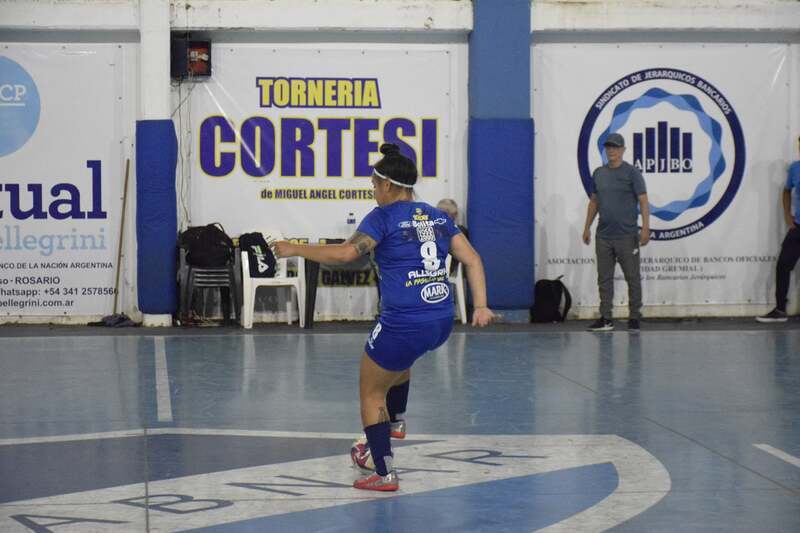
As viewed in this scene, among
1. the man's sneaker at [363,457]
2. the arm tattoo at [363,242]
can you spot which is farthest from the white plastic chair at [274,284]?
the arm tattoo at [363,242]

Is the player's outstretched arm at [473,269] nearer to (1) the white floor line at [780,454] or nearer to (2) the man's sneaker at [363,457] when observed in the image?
(2) the man's sneaker at [363,457]

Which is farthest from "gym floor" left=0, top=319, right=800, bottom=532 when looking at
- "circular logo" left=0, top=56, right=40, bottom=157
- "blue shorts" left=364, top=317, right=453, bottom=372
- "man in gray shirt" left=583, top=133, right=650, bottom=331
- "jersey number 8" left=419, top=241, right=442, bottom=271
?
"circular logo" left=0, top=56, right=40, bottom=157

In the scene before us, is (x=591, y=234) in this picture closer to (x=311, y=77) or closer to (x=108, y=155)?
(x=311, y=77)

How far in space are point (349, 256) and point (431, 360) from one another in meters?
5.43

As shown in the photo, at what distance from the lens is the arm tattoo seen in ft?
20.8

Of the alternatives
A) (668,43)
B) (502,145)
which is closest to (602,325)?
(502,145)

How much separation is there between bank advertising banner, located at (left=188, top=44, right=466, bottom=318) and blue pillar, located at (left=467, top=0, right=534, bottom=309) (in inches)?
22.7

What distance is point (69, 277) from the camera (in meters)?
15.5

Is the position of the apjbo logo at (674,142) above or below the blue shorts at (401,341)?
above

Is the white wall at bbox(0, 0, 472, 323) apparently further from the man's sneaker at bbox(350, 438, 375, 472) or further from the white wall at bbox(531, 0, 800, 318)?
the man's sneaker at bbox(350, 438, 375, 472)

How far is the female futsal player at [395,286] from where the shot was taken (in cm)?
636

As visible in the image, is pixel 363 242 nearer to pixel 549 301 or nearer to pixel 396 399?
pixel 396 399

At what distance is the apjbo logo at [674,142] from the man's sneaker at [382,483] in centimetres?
1023

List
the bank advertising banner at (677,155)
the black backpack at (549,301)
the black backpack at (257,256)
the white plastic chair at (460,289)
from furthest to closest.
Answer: the bank advertising banner at (677,155) → the black backpack at (549,301) → the white plastic chair at (460,289) → the black backpack at (257,256)
